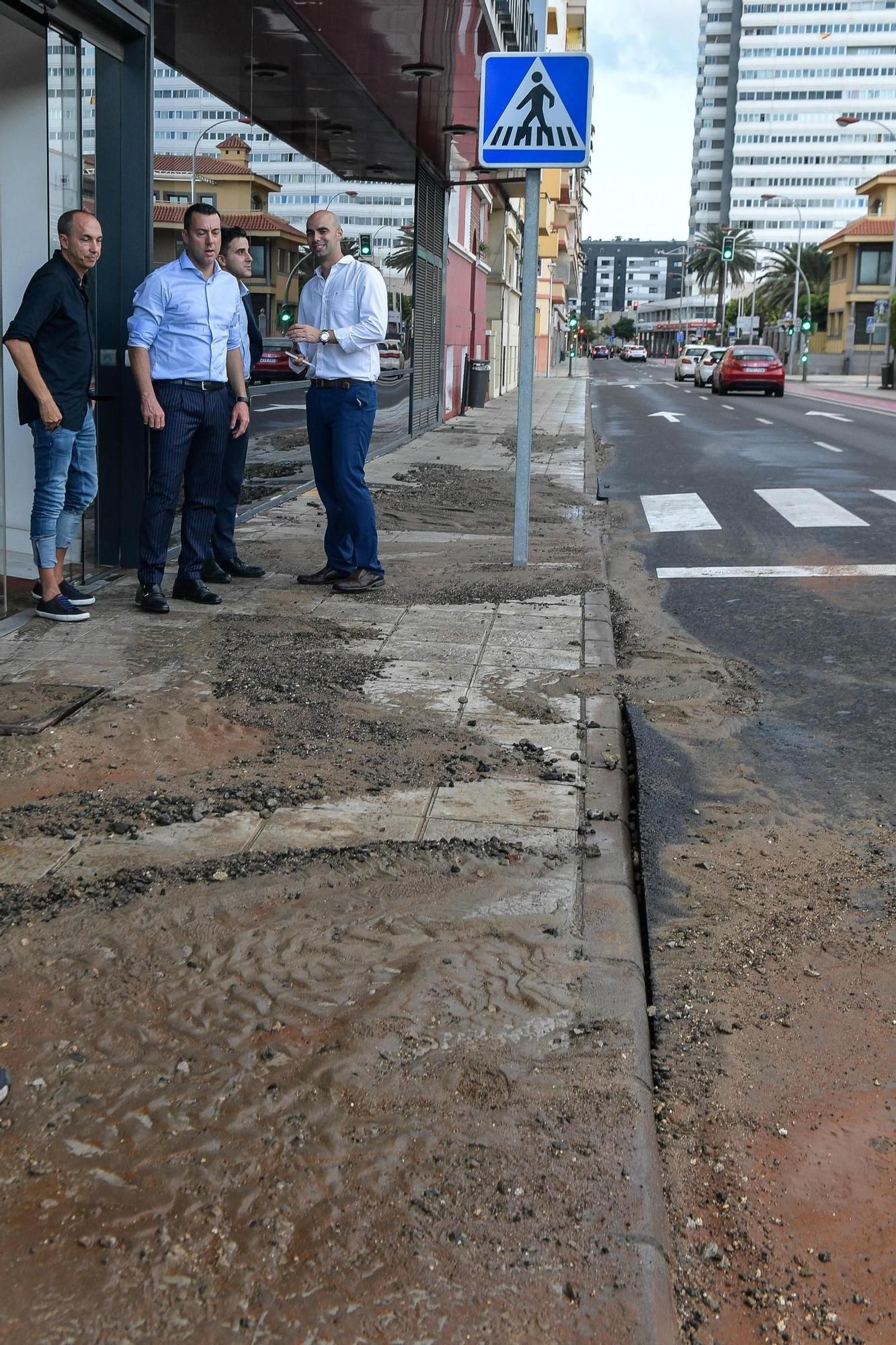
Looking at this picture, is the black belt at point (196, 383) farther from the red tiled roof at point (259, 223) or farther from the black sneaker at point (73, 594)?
the red tiled roof at point (259, 223)

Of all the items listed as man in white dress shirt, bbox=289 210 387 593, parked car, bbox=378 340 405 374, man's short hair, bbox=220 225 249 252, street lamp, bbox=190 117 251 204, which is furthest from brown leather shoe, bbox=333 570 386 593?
parked car, bbox=378 340 405 374

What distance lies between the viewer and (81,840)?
4.05 meters

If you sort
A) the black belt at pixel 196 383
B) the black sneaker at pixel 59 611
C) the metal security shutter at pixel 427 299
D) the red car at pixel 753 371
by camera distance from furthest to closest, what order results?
1. the red car at pixel 753 371
2. the metal security shutter at pixel 427 299
3. the black belt at pixel 196 383
4. the black sneaker at pixel 59 611

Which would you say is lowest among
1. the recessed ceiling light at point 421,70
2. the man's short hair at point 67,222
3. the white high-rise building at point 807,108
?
the man's short hair at point 67,222

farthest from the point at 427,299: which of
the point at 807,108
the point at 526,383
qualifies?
the point at 807,108

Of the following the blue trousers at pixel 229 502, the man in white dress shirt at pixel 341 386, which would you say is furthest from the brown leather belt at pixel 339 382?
the blue trousers at pixel 229 502

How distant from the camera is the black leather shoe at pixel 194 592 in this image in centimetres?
736

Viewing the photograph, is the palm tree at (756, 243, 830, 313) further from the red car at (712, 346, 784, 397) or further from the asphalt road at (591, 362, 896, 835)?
the asphalt road at (591, 362, 896, 835)

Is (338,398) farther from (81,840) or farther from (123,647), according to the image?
(81,840)

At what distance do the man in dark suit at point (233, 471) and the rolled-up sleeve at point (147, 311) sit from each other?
0.85m

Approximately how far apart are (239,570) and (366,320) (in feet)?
5.51

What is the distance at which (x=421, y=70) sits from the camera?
13656 mm

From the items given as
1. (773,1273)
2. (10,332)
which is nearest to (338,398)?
(10,332)

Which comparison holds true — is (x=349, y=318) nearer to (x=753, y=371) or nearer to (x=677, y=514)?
(x=677, y=514)
